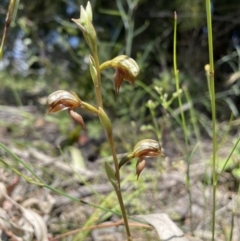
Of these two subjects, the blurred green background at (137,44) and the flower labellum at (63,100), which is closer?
the flower labellum at (63,100)

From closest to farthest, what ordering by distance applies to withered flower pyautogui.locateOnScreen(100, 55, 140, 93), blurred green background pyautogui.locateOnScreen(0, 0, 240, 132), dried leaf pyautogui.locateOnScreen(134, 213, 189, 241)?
withered flower pyautogui.locateOnScreen(100, 55, 140, 93)
dried leaf pyautogui.locateOnScreen(134, 213, 189, 241)
blurred green background pyautogui.locateOnScreen(0, 0, 240, 132)

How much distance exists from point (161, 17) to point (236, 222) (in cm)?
163

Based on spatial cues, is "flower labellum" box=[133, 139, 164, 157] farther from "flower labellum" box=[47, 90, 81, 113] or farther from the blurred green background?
the blurred green background

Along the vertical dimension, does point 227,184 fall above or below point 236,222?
above

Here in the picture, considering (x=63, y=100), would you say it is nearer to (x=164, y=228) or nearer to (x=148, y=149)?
(x=148, y=149)

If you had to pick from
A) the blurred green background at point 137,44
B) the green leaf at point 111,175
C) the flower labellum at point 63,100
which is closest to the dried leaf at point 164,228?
the green leaf at point 111,175

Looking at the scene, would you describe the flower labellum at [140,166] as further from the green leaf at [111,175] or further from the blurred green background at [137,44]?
the blurred green background at [137,44]

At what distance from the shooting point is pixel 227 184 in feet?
3.67

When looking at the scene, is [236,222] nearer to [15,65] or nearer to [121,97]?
[121,97]

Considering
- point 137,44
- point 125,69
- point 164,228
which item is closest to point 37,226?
point 164,228

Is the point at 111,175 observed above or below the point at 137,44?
below

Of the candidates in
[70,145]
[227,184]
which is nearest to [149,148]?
[227,184]

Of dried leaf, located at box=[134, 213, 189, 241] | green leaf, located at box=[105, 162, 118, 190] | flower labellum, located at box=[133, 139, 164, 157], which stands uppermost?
flower labellum, located at box=[133, 139, 164, 157]

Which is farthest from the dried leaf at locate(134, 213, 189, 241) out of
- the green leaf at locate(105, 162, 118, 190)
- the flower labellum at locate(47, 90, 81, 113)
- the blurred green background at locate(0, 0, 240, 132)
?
the blurred green background at locate(0, 0, 240, 132)
